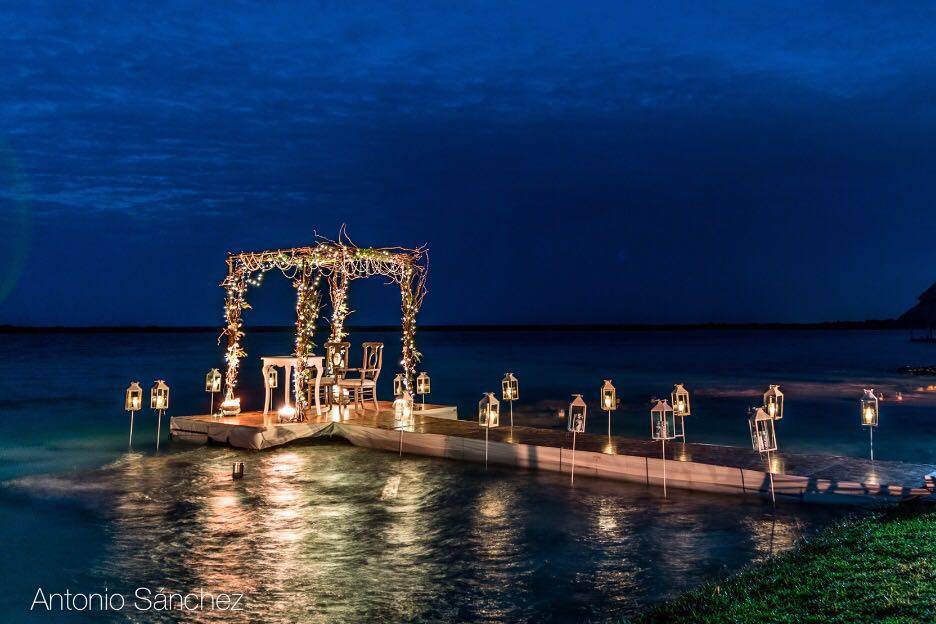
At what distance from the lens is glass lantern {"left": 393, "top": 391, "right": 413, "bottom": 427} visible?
39.5 ft

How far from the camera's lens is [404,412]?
40.3 ft

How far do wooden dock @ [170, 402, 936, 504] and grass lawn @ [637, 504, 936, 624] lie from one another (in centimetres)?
173

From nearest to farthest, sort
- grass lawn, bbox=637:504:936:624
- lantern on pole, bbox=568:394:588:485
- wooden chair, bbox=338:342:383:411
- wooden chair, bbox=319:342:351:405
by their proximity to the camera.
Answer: grass lawn, bbox=637:504:936:624, lantern on pole, bbox=568:394:588:485, wooden chair, bbox=319:342:351:405, wooden chair, bbox=338:342:383:411

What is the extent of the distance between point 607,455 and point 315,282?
619 centimetres

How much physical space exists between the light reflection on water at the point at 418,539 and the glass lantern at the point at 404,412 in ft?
6.86

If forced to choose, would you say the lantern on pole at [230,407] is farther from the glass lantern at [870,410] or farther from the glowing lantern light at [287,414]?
the glass lantern at [870,410]

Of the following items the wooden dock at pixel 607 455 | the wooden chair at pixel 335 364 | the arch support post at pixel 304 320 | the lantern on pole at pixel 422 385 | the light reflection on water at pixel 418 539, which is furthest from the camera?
the lantern on pole at pixel 422 385

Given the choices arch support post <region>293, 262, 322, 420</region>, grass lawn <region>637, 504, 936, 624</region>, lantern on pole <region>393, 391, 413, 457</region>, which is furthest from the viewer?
arch support post <region>293, 262, 322, 420</region>

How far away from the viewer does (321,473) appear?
9805 millimetres

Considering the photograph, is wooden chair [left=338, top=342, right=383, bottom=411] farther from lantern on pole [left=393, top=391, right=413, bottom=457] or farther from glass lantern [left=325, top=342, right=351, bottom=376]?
lantern on pole [left=393, top=391, right=413, bottom=457]

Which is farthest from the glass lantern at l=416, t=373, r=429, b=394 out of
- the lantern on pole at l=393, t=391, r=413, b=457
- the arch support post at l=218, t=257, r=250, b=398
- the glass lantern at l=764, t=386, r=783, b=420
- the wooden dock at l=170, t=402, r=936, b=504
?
the glass lantern at l=764, t=386, r=783, b=420

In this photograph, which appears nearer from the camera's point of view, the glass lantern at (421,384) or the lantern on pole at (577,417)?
the lantern on pole at (577,417)

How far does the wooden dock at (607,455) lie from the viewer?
774 centimetres

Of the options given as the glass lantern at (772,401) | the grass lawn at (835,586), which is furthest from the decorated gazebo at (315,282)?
the grass lawn at (835,586)
